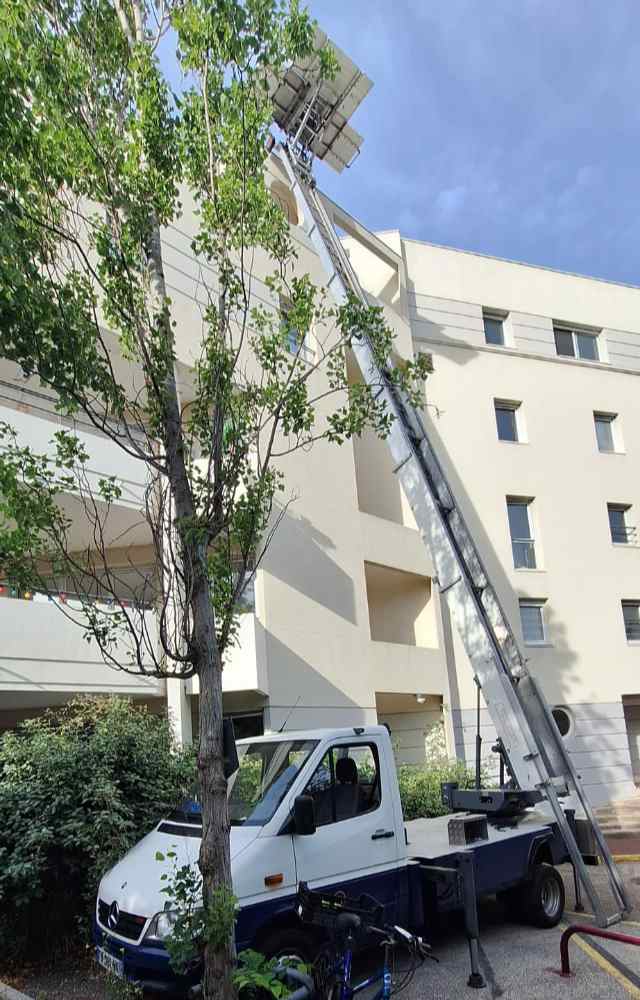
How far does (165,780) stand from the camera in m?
8.55

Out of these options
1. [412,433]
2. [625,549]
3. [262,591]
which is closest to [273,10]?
[412,433]

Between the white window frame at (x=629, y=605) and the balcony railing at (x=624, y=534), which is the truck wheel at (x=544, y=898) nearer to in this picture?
the white window frame at (x=629, y=605)

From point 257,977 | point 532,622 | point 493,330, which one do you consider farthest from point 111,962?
point 493,330

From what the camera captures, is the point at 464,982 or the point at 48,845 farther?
the point at 48,845

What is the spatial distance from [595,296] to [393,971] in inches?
883

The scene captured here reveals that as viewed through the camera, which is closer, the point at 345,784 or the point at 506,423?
the point at 345,784

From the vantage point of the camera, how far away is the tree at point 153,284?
17.2 feet

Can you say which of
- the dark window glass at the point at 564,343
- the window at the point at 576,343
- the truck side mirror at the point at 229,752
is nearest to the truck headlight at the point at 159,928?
the truck side mirror at the point at 229,752

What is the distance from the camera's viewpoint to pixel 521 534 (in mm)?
21562

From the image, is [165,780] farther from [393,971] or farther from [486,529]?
[486,529]

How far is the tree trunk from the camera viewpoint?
4.64 meters

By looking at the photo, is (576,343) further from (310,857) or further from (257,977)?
(257,977)

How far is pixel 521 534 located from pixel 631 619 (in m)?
4.03

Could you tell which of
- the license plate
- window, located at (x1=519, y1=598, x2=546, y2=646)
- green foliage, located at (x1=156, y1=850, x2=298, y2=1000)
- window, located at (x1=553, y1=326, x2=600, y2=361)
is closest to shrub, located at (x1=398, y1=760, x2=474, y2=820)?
the license plate
